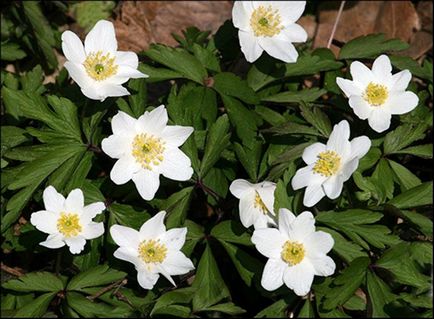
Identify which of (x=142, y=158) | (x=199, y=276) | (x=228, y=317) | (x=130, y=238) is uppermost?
(x=142, y=158)

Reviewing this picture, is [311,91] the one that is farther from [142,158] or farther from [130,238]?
[130,238]

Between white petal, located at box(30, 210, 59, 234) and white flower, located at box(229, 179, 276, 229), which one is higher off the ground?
white flower, located at box(229, 179, 276, 229)

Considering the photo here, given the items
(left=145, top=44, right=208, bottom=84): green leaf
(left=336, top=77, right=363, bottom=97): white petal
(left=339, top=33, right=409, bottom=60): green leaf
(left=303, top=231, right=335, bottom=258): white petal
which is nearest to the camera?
(left=303, top=231, right=335, bottom=258): white petal

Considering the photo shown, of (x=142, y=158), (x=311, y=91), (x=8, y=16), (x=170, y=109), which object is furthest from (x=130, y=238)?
(x=8, y=16)

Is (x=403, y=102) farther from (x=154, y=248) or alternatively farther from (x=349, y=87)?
(x=154, y=248)

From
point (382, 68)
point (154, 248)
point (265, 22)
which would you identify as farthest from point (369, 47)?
point (154, 248)

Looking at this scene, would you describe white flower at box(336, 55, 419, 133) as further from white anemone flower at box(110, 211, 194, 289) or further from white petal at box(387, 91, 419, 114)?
white anemone flower at box(110, 211, 194, 289)

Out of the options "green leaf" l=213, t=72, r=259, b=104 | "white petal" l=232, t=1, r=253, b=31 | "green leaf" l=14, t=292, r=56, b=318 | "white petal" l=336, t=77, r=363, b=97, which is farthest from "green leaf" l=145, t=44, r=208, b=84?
"green leaf" l=14, t=292, r=56, b=318
